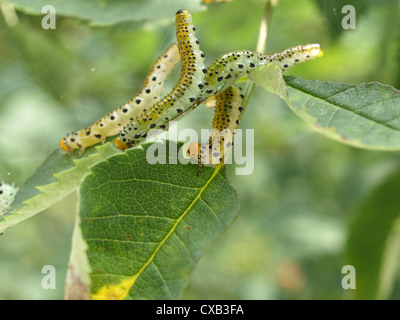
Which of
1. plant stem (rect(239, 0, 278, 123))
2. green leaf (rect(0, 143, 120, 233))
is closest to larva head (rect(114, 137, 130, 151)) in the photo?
green leaf (rect(0, 143, 120, 233))

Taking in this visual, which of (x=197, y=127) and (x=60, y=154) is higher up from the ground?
(x=197, y=127)

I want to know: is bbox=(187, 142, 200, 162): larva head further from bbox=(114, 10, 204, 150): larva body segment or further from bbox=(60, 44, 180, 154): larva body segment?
bbox=(60, 44, 180, 154): larva body segment

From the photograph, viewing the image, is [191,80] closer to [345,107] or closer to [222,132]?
[222,132]

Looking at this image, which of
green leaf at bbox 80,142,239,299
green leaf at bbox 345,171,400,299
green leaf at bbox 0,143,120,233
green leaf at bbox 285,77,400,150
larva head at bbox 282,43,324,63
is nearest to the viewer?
green leaf at bbox 285,77,400,150

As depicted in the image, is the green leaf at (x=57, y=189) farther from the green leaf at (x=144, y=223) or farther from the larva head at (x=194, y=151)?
the larva head at (x=194, y=151)

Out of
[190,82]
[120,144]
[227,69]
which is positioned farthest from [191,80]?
[120,144]

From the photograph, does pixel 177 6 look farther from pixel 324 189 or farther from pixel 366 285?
pixel 324 189

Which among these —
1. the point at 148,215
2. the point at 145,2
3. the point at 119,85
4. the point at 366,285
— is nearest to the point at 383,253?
the point at 366,285
